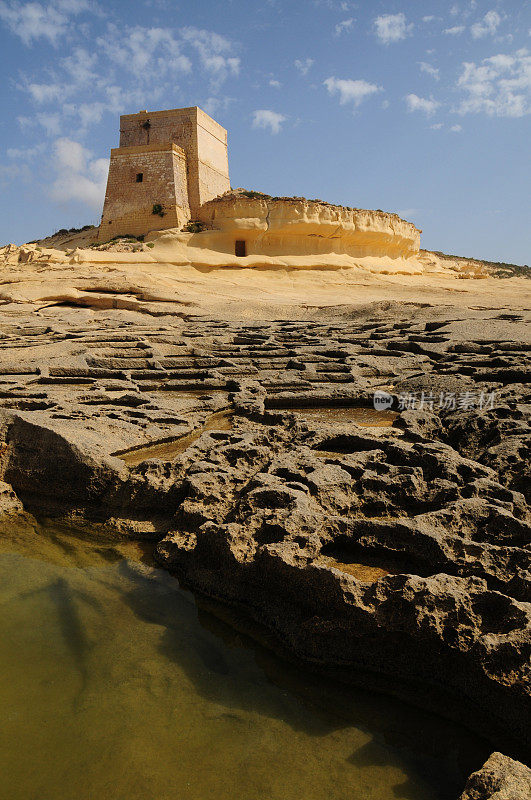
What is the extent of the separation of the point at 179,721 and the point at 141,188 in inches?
889

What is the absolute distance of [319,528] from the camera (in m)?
2.29

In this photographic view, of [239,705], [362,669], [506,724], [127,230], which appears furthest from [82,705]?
[127,230]

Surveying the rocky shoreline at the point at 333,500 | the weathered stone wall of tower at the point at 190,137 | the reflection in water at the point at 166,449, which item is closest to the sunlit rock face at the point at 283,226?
the weathered stone wall of tower at the point at 190,137

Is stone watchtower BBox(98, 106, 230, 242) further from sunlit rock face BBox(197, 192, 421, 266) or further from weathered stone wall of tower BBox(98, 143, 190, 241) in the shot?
sunlit rock face BBox(197, 192, 421, 266)

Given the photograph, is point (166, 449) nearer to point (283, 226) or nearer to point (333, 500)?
point (333, 500)

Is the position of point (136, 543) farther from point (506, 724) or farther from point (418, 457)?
point (506, 724)

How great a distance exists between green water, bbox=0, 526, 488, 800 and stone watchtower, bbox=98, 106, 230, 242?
65.6ft

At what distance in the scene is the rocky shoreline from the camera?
1.83m

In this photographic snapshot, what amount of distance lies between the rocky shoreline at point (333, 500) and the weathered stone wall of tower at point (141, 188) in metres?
17.1

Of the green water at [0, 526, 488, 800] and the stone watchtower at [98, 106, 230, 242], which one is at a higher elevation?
the stone watchtower at [98, 106, 230, 242]

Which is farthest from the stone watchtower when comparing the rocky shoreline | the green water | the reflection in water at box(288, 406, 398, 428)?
the green water

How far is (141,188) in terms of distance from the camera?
2166 cm

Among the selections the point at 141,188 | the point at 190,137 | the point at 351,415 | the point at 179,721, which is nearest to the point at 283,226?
the point at 141,188

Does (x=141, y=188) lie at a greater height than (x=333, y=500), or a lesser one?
greater
